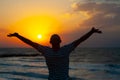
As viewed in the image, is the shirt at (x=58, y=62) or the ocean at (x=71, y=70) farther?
the ocean at (x=71, y=70)

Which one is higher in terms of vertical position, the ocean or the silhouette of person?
the ocean

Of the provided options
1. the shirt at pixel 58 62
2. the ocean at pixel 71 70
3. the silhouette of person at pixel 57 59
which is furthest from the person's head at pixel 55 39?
the ocean at pixel 71 70

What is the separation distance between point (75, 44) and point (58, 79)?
0.65 m

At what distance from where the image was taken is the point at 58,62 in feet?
17.0

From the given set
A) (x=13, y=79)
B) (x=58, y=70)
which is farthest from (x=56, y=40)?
(x=13, y=79)

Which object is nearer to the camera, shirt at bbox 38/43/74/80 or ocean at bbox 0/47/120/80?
shirt at bbox 38/43/74/80

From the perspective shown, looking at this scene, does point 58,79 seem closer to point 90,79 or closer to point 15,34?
point 15,34

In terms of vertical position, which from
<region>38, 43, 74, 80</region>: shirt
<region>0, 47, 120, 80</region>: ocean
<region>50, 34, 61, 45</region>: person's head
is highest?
<region>0, 47, 120, 80</region>: ocean

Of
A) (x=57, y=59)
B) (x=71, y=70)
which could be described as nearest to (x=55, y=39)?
(x=57, y=59)

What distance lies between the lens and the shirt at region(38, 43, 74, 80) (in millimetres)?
5148

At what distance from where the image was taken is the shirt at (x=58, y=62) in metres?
Answer: 5.15

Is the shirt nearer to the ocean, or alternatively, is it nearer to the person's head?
the person's head

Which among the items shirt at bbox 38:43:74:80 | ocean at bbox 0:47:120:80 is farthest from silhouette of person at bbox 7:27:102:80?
ocean at bbox 0:47:120:80

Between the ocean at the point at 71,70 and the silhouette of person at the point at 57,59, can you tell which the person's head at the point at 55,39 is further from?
the ocean at the point at 71,70
